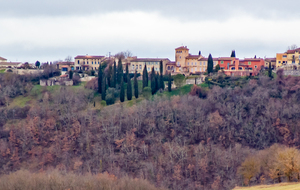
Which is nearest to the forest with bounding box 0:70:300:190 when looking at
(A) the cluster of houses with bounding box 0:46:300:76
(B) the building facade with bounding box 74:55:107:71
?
(A) the cluster of houses with bounding box 0:46:300:76

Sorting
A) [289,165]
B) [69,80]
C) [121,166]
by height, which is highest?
[69,80]

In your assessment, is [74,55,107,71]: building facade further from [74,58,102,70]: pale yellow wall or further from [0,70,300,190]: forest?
[0,70,300,190]: forest

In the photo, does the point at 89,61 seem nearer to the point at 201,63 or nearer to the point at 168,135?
the point at 201,63

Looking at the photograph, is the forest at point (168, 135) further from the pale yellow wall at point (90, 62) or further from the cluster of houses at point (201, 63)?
the pale yellow wall at point (90, 62)

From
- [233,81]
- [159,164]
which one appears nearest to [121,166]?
[159,164]

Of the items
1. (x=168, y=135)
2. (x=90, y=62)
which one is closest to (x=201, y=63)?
(x=90, y=62)

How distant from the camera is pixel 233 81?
212ft

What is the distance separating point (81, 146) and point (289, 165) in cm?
2613

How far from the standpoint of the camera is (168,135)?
177ft

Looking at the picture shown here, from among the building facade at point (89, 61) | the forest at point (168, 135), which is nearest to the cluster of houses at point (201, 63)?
the building facade at point (89, 61)

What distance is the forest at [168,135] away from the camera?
4675 centimetres

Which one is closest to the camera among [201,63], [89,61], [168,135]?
[168,135]

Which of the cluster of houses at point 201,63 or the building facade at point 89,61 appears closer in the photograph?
the cluster of houses at point 201,63

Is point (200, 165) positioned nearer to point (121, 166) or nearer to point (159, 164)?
point (159, 164)
